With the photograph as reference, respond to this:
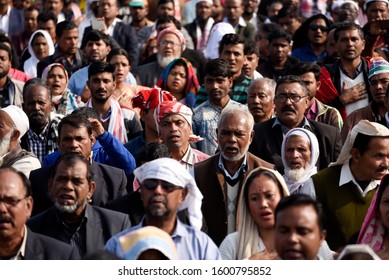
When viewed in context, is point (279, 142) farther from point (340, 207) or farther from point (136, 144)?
point (340, 207)

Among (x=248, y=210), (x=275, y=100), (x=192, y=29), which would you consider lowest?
(x=248, y=210)

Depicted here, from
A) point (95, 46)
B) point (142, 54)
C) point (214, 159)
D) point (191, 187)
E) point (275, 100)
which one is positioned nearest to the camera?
point (191, 187)

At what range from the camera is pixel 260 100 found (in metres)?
12.3

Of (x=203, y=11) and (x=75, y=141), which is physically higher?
(x=203, y=11)

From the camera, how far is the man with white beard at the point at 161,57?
597 inches

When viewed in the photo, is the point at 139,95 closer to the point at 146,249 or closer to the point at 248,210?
the point at 248,210

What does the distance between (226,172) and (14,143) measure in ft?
6.25

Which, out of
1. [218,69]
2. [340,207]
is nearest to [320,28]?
[218,69]

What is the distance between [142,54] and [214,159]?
6.99m

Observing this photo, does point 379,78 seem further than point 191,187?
Yes

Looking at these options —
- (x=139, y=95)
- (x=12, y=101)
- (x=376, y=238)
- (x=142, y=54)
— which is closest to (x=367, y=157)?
(x=376, y=238)

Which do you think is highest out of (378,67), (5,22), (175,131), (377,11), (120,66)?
(5,22)

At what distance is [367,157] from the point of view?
9.55 m

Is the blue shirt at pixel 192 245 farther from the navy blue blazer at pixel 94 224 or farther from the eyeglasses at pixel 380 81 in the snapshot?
the eyeglasses at pixel 380 81
